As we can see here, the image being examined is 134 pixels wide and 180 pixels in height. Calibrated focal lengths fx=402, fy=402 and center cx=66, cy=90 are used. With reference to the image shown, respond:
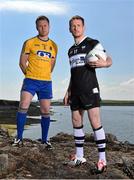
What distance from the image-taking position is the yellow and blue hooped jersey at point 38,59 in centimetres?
798

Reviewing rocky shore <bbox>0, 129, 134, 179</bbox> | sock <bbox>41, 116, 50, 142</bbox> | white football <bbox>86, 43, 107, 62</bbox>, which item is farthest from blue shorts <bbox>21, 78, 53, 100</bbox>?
white football <bbox>86, 43, 107, 62</bbox>

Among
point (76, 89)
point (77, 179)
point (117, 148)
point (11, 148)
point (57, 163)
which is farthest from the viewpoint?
point (117, 148)

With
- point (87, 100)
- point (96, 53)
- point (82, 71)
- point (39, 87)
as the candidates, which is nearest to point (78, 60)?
point (82, 71)

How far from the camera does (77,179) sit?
6156mm

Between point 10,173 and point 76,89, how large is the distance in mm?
1715

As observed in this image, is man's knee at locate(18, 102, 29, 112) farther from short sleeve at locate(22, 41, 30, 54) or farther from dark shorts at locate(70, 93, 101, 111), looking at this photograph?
dark shorts at locate(70, 93, 101, 111)

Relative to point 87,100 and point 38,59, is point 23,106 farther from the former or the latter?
point 87,100

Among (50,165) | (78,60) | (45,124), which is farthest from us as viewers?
(45,124)

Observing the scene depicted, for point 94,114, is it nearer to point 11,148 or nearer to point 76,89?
point 76,89

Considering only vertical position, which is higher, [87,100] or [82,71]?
[82,71]

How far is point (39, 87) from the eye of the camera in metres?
8.05

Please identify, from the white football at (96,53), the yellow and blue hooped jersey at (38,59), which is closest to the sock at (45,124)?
the yellow and blue hooped jersey at (38,59)

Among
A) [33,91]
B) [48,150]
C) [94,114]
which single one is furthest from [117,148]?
[94,114]

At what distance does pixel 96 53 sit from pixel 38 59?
188 cm
